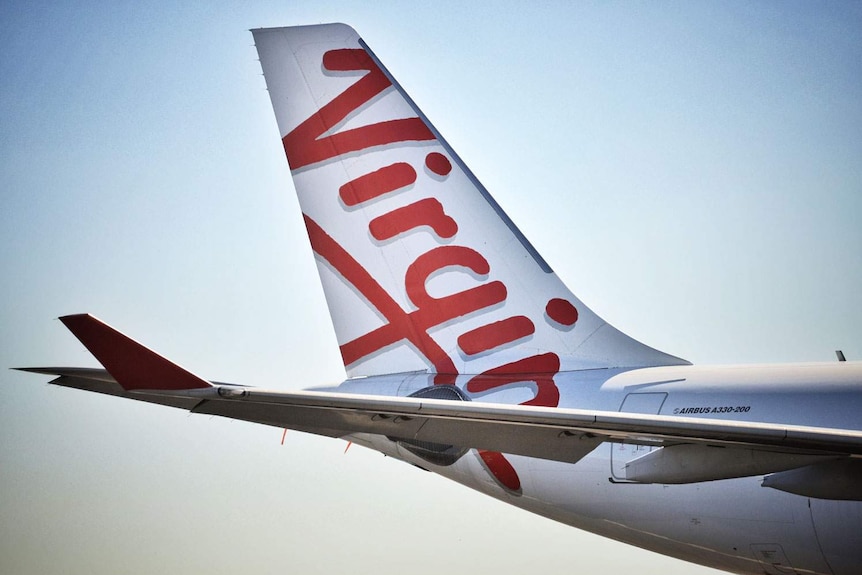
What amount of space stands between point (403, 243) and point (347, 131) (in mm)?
1610

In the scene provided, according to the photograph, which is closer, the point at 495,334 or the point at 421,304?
the point at 495,334

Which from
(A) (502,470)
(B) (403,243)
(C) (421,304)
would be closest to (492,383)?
(A) (502,470)

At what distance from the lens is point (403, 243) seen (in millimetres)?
9305

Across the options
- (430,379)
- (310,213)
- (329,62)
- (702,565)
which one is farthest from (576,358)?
(329,62)

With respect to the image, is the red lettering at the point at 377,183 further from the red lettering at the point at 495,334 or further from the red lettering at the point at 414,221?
the red lettering at the point at 495,334

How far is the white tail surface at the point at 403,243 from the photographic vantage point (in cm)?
858

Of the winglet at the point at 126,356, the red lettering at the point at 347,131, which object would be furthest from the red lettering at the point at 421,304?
the winglet at the point at 126,356

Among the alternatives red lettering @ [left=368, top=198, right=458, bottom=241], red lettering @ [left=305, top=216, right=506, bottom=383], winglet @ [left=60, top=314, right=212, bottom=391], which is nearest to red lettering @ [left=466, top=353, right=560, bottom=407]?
red lettering @ [left=305, top=216, right=506, bottom=383]

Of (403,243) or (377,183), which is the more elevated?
(377,183)

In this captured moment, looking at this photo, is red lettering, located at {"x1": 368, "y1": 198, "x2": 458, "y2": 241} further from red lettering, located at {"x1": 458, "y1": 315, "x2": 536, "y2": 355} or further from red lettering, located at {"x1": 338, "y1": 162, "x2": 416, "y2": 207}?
red lettering, located at {"x1": 458, "y1": 315, "x2": 536, "y2": 355}

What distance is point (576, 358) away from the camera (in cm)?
826

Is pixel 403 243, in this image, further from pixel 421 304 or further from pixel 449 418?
pixel 449 418

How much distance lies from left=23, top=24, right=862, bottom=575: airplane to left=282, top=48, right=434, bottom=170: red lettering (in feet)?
0.08

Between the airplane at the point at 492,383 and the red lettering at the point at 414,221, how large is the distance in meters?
0.02
